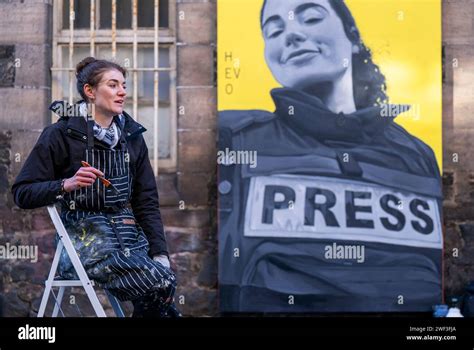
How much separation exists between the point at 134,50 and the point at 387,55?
2.26 m

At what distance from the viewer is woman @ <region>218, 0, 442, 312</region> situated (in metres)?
9.15

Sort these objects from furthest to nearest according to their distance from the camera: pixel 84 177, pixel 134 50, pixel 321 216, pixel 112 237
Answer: pixel 134 50 < pixel 321 216 < pixel 112 237 < pixel 84 177

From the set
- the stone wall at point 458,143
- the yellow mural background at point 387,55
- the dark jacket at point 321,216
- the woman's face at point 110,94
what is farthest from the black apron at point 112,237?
the stone wall at point 458,143

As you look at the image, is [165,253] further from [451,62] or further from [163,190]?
[451,62]

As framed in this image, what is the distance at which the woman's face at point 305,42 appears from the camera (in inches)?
367

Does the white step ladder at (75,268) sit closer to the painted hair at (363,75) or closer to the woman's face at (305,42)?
the woman's face at (305,42)

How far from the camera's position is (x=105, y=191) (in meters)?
4.46

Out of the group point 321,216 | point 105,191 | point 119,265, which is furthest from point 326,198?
point 119,265

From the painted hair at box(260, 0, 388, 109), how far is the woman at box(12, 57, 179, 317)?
4.85 meters

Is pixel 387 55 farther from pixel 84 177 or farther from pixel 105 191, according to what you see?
pixel 84 177

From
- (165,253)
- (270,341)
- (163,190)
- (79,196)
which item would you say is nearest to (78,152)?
(79,196)

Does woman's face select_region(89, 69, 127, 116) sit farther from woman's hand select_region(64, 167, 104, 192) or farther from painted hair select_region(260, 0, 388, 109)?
painted hair select_region(260, 0, 388, 109)

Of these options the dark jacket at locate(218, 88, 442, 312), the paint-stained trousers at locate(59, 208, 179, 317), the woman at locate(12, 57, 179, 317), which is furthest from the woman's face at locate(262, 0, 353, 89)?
the paint-stained trousers at locate(59, 208, 179, 317)

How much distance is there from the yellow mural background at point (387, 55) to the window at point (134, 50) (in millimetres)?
579
